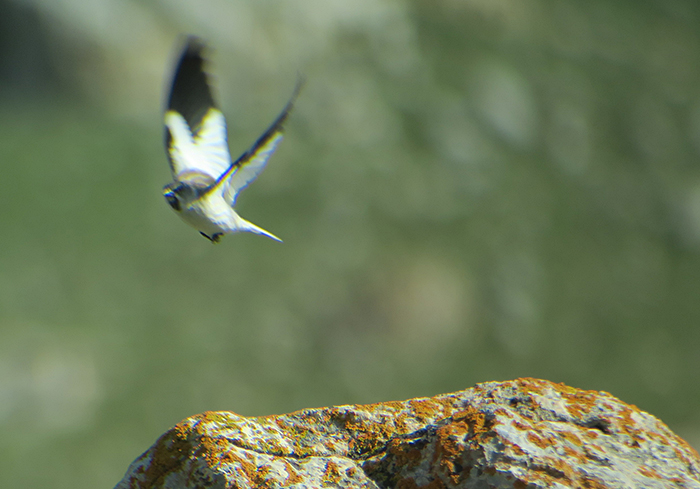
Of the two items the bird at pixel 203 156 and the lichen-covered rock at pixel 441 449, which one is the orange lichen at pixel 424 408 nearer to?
the lichen-covered rock at pixel 441 449

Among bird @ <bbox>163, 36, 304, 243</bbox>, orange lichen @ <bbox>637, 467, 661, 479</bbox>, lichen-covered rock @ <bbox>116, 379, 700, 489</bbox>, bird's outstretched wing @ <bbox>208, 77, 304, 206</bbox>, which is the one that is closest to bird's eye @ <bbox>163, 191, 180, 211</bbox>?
bird @ <bbox>163, 36, 304, 243</bbox>

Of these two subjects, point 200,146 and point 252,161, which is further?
point 200,146

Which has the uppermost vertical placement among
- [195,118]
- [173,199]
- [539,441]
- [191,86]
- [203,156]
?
[191,86]

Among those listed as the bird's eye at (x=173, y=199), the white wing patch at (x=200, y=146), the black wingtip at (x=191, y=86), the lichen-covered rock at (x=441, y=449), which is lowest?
the lichen-covered rock at (x=441, y=449)

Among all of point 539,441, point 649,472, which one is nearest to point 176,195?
point 539,441

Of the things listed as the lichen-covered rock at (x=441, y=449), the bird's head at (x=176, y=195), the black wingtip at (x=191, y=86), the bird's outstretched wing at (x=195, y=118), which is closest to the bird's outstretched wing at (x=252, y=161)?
the bird's head at (x=176, y=195)

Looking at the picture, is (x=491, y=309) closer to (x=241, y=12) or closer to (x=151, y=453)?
(x=241, y=12)

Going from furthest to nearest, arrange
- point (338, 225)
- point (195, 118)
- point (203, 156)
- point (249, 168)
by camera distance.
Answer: point (338, 225)
point (195, 118)
point (203, 156)
point (249, 168)

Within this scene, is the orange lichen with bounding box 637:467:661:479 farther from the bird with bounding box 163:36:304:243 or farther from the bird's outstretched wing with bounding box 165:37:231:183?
the bird's outstretched wing with bounding box 165:37:231:183

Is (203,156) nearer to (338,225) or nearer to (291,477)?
(291,477)
